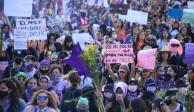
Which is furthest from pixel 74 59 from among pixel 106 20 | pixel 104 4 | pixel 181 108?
pixel 104 4

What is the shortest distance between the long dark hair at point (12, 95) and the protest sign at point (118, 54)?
2.80 meters

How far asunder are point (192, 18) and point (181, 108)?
7478 mm

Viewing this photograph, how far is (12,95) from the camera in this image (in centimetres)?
1016

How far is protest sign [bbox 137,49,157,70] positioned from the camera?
12.9m

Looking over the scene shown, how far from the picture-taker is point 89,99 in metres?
10.8

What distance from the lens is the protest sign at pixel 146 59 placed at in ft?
42.4

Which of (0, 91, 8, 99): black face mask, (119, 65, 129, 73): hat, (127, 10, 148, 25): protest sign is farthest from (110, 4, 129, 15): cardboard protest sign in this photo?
(0, 91, 8, 99): black face mask

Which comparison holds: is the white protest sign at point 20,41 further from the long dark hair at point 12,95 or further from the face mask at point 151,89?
the long dark hair at point 12,95

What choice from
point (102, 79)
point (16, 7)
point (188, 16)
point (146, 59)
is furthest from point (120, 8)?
point (102, 79)

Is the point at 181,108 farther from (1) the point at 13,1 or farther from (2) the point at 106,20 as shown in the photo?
(2) the point at 106,20

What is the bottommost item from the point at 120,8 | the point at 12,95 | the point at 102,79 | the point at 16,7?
the point at 120,8

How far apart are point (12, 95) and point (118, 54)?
3.15 meters

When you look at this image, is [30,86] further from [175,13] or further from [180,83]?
[175,13]

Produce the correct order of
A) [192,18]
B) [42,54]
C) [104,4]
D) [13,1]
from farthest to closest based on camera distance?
[104,4]
[192,18]
[13,1]
[42,54]
